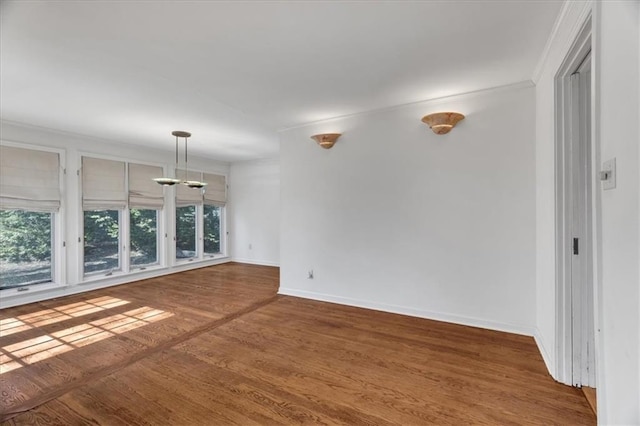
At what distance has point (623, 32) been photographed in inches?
42.8

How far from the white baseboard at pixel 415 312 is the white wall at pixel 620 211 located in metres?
1.88

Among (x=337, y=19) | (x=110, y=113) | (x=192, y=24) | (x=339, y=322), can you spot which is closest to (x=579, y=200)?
(x=337, y=19)

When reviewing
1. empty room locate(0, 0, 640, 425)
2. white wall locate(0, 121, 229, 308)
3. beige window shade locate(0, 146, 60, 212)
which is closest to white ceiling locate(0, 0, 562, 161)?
empty room locate(0, 0, 640, 425)

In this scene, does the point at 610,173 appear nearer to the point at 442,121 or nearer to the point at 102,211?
the point at 442,121

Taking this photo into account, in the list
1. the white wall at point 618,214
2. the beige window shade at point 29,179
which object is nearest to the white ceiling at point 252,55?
the beige window shade at point 29,179

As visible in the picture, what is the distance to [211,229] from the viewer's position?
7223 mm

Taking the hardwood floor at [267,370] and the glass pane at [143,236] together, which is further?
the glass pane at [143,236]

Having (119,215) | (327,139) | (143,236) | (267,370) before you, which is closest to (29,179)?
(119,215)

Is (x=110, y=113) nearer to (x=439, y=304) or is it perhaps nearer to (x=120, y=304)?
(x=120, y=304)

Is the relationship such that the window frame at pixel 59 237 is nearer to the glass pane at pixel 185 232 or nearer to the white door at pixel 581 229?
the glass pane at pixel 185 232

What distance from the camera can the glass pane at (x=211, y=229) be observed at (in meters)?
7.06

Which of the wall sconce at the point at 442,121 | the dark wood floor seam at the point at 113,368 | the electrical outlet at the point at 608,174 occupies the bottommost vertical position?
the dark wood floor seam at the point at 113,368

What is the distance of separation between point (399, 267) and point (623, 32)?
2851 millimetres

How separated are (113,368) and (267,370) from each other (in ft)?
4.35
